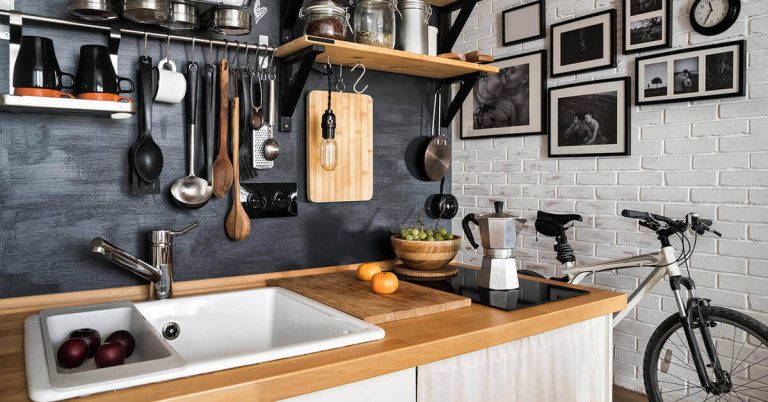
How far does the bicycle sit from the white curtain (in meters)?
0.96

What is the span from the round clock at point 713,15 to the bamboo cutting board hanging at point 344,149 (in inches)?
58.5

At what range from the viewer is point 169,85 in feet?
5.14

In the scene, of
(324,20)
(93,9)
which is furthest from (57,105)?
(324,20)

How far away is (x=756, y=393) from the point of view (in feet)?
7.73

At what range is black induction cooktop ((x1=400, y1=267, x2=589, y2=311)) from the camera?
153 cm

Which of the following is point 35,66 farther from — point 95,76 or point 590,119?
point 590,119

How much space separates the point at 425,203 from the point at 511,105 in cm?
124

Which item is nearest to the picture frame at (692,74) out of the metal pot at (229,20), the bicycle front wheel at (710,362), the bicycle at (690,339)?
the bicycle at (690,339)

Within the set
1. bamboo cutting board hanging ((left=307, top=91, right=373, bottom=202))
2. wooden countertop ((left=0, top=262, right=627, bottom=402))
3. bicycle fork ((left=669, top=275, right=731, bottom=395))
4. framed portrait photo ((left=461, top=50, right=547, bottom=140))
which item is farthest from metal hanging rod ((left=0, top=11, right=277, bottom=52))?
bicycle fork ((left=669, top=275, right=731, bottom=395))

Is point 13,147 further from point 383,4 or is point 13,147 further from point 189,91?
point 383,4

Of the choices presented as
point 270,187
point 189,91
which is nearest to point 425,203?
point 270,187

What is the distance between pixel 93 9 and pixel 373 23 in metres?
0.79

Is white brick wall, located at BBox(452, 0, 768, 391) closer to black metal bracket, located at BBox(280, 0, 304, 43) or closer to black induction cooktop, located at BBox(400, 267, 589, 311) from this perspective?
black induction cooktop, located at BBox(400, 267, 589, 311)

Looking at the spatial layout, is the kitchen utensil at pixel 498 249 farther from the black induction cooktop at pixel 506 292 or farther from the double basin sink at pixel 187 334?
the double basin sink at pixel 187 334
